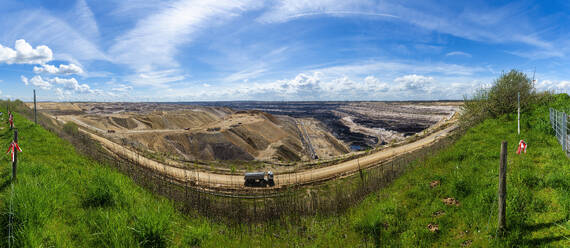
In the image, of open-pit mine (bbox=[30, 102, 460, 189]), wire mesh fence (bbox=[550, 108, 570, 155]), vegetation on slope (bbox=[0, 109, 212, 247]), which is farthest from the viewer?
open-pit mine (bbox=[30, 102, 460, 189])

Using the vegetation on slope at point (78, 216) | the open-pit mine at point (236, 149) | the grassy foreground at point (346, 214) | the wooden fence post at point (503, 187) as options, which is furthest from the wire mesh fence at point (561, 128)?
the open-pit mine at point (236, 149)

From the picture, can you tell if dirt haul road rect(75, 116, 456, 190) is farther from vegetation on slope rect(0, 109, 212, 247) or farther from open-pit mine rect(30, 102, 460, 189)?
vegetation on slope rect(0, 109, 212, 247)

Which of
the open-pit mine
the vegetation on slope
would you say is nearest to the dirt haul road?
the open-pit mine

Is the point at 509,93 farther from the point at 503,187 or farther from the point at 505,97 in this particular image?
the point at 503,187

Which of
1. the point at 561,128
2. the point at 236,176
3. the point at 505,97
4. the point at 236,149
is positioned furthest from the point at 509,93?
the point at 236,149

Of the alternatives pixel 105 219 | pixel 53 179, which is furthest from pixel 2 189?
pixel 105 219
